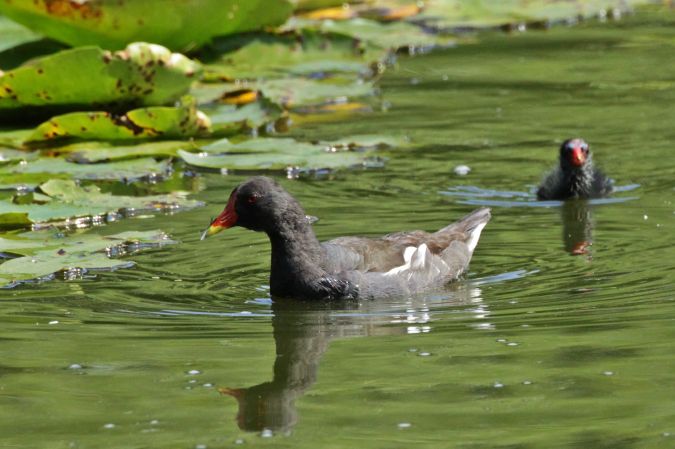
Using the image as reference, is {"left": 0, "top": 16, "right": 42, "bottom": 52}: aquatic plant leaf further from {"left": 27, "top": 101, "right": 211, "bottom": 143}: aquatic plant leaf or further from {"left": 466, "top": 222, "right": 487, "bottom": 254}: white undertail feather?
{"left": 466, "top": 222, "right": 487, "bottom": 254}: white undertail feather

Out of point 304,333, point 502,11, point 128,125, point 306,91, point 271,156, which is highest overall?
point 502,11

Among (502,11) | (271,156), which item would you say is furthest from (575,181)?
(502,11)

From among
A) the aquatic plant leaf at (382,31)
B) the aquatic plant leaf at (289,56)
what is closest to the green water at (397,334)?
the aquatic plant leaf at (289,56)

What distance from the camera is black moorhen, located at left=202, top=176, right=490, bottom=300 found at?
244 inches

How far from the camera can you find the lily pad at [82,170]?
25.9 ft

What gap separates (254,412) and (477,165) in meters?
4.67

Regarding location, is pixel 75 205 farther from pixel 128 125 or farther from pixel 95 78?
pixel 95 78

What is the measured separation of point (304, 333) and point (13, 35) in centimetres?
532

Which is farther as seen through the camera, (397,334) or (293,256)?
(293,256)

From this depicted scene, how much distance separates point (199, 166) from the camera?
852cm

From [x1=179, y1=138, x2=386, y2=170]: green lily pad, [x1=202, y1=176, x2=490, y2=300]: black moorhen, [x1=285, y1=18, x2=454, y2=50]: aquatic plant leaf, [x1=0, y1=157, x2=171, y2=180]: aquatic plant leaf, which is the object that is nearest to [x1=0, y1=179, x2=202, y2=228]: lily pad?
[x1=0, y1=157, x2=171, y2=180]: aquatic plant leaf

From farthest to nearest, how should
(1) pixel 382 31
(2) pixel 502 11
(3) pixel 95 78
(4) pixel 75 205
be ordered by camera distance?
(2) pixel 502 11 < (1) pixel 382 31 < (3) pixel 95 78 < (4) pixel 75 205

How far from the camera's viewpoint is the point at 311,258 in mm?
6250

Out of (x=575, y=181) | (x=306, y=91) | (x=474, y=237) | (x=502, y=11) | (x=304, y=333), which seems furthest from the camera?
(x=502, y=11)
